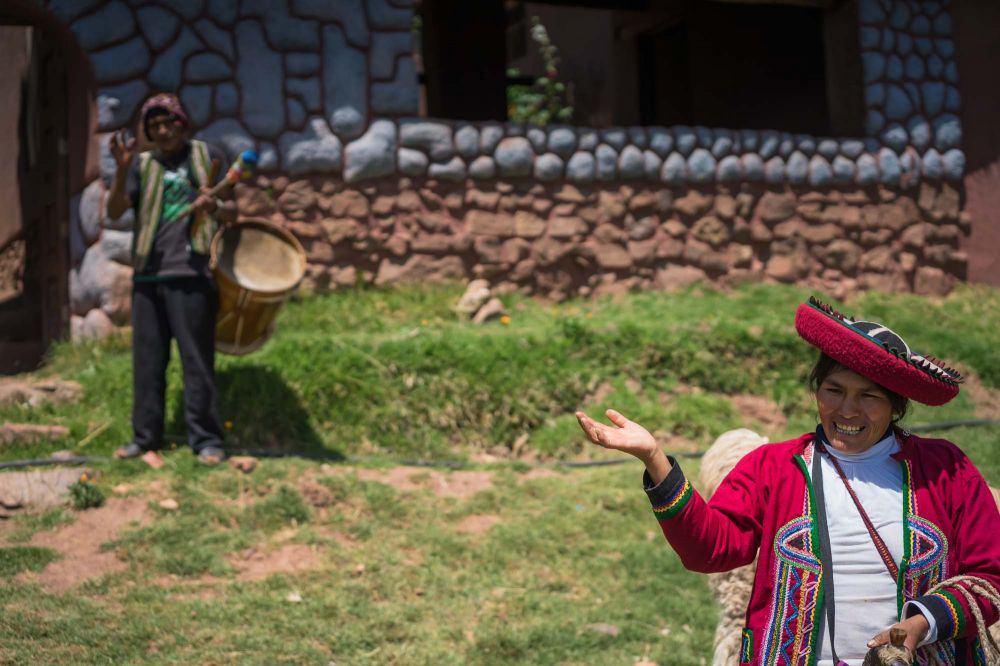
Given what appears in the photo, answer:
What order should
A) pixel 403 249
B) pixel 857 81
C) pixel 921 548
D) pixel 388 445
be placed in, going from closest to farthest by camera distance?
pixel 921 548 < pixel 388 445 < pixel 403 249 < pixel 857 81

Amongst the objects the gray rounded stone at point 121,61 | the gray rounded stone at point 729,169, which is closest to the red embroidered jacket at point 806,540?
the gray rounded stone at point 121,61

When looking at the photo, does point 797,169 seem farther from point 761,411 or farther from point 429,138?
point 429,138

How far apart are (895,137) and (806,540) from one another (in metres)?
8.37

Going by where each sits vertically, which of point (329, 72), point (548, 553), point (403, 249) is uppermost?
point (329, 72)

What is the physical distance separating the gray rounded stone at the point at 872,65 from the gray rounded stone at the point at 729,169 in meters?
1.64

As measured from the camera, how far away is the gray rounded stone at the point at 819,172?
9383 mm

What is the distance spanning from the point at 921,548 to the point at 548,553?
9.08 feet

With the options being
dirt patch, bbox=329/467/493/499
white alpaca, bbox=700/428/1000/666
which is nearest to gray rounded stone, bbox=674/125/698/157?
dirt patch, bbox=329/467/493/499

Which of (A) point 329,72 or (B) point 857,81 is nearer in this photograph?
(A) point 329,72

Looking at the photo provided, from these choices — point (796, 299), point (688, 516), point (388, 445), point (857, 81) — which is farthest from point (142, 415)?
point (857, 81)

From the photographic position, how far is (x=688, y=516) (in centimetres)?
219

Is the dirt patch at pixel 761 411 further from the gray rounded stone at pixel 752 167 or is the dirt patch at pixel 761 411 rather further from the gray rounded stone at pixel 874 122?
the gray rounded stone at pixel 874 122

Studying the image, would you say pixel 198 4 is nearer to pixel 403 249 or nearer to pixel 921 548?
pixel 403 249

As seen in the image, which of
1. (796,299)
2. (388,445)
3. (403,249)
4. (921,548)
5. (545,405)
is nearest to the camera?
(921,548)
